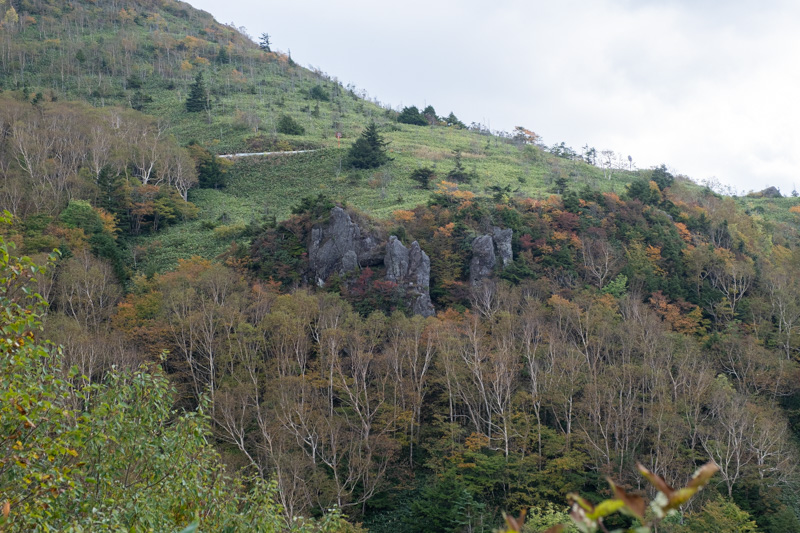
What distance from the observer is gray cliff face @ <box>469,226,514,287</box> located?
3959cm

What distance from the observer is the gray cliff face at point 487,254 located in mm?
39594

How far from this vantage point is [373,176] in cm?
5988

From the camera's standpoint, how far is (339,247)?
39.7 m

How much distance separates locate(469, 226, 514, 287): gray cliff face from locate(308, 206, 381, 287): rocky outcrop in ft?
20.2

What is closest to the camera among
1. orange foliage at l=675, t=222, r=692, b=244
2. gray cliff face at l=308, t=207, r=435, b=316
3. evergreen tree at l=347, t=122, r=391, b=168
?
gray cliff face at l=308, t=207, r=435, b=316

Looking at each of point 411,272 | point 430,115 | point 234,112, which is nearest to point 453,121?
point 430,115

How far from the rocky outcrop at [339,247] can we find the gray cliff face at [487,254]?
617cm

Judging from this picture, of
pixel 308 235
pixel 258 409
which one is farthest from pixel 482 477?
pixel 308 235

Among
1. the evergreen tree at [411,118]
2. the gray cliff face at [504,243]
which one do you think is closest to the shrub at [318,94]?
the evergreen tree at [411,118]

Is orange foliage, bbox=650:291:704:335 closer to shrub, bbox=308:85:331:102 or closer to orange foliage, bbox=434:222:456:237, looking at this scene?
orange foliage, bbox=434:222:456:237

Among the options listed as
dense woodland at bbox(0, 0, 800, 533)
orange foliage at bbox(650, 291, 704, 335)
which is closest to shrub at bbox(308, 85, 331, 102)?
dense woodland at bbox(0, 0, 800, 533)

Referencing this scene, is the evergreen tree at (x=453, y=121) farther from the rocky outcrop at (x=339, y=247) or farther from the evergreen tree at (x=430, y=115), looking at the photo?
the rocky outcrop at (x=339, y=247)

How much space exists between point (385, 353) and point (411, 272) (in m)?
8.71

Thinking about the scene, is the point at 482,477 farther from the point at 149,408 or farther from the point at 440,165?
the point at 440,165
